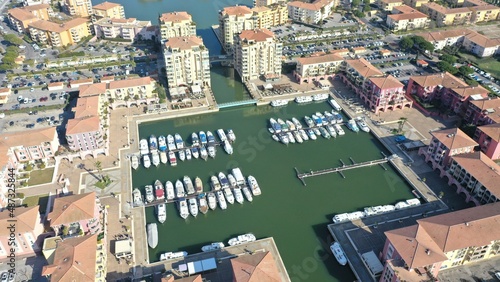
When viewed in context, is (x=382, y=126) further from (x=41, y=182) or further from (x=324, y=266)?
(x=41, y=182)

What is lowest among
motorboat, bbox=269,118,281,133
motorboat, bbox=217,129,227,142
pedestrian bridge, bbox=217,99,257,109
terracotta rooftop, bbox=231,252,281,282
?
motorboat, bbox=217,129,227,142

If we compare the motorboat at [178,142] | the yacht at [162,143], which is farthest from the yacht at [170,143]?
the yacht at [162,143]

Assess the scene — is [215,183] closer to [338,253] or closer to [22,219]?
[338,253]

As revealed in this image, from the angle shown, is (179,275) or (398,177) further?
(398,177)

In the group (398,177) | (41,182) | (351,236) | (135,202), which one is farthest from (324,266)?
(41,182)

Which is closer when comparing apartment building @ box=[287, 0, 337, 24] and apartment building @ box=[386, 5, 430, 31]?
apartment building @ box=[386, 5, 430, 31]

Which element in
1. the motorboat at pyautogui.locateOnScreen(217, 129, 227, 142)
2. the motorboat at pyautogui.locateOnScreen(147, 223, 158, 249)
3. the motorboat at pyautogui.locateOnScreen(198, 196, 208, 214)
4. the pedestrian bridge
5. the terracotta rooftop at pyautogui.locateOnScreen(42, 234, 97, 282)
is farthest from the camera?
the pedestrian bridge

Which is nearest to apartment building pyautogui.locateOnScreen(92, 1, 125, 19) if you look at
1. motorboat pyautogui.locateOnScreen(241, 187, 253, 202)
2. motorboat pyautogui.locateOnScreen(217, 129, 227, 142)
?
motorboat pyautogui.locateOnScreen(217, 129, 227, 142)

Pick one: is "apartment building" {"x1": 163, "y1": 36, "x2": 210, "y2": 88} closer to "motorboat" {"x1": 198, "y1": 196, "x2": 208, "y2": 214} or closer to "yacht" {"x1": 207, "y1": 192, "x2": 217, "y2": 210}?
"yacht" {"x1": 207, "y1": 192, "x2": 217, "y2": 210}
